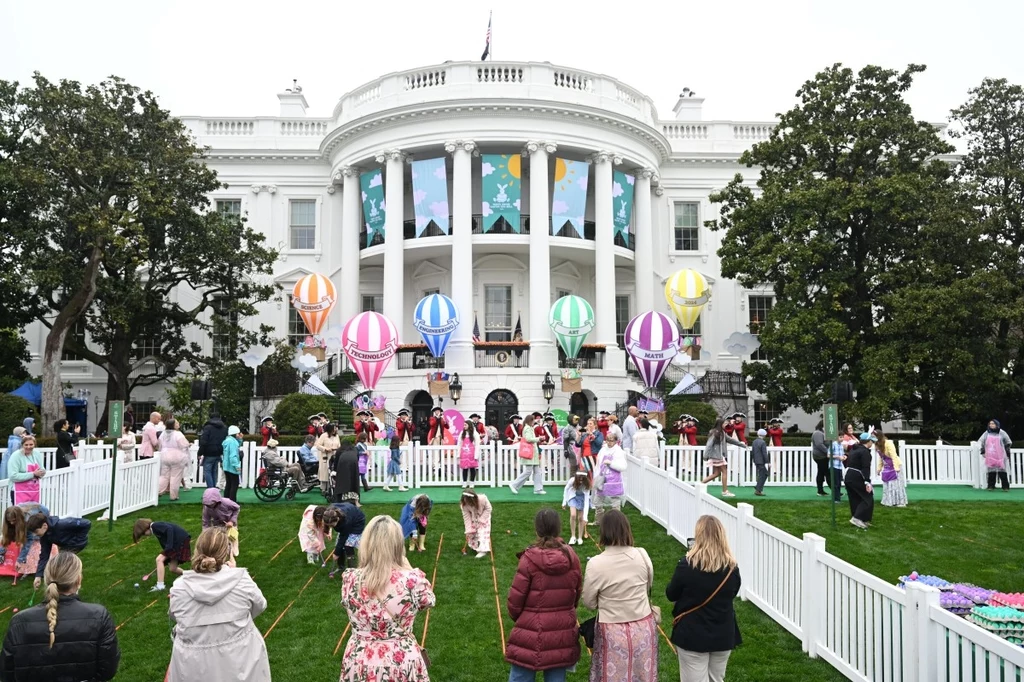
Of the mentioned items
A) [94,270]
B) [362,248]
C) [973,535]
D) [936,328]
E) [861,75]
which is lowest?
[973,535]

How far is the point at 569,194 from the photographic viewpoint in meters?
32.4

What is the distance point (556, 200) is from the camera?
106 feet

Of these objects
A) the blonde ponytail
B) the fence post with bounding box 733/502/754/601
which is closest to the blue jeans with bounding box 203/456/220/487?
the fence post with bounding box 733/502/754/601

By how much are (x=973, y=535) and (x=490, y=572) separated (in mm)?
8086

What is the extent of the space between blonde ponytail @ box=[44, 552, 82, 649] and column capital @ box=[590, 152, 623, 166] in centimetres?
3004

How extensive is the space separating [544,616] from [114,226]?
82.7 feet

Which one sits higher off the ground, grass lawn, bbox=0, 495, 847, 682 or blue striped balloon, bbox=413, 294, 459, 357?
blue striped balloon, bbox=413, 294, 459, 357

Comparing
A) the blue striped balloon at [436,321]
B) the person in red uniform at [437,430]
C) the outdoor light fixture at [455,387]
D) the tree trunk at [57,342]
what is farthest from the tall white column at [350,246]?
the person in red uniform at [437,430]

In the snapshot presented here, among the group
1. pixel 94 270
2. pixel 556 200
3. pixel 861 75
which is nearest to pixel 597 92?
pixel 556 200

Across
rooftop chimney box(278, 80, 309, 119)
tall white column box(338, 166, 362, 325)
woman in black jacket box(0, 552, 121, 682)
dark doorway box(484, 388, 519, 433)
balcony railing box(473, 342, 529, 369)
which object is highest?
rooftop chimney box(278, 80, 309, 119)

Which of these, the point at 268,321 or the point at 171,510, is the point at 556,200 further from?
the point at 171,510

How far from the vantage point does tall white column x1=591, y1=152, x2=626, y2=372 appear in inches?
1280

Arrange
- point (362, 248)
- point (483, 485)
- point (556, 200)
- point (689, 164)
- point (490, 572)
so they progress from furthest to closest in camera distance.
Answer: point (689, 164) → point (362, 248) → point (556, 200) → point (483, 485) → point (490, 572)

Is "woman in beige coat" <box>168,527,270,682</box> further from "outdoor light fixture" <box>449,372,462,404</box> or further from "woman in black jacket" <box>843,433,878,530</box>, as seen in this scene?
"outdoor light fixture" <box>449,372,462,404</box>
